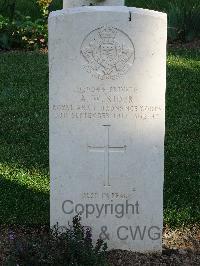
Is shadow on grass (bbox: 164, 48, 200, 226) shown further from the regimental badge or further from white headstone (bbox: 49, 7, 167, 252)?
the regimental badge

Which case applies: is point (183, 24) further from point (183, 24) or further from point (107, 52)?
point (107, 52)

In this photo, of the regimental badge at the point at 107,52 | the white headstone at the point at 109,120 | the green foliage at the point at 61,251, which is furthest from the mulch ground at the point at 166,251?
the regimental badge at the point at 107,52

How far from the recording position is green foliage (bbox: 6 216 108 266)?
11.9ft

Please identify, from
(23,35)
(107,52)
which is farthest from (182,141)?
(23,35)

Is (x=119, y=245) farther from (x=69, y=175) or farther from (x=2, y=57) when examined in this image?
(x=2, y=57)

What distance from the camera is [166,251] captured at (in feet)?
13.7

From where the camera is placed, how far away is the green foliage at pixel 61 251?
3.63 metres

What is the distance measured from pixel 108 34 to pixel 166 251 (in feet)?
4.88

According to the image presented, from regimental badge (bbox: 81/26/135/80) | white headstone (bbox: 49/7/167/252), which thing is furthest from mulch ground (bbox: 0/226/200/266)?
regimental badge (bbox: 81/26/135/80)

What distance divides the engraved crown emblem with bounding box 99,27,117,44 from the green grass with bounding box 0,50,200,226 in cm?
145

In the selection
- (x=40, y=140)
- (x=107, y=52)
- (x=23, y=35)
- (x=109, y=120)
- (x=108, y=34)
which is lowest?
(x=40, y=140)

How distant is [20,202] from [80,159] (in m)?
1.07

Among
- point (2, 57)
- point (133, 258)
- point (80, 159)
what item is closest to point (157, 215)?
point (133, 258)

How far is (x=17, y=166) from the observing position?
5.48 m
